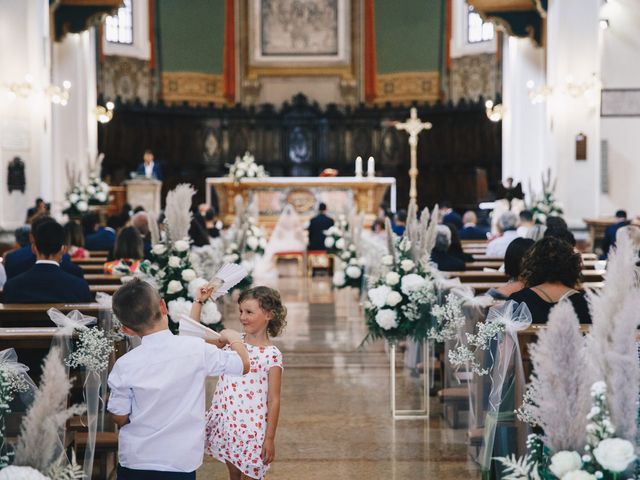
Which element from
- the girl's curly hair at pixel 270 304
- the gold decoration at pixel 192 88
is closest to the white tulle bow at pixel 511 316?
the girl's curly hair at pixel 270 304

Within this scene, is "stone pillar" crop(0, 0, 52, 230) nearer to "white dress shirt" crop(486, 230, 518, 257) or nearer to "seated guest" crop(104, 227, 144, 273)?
"seated guest" crop(104, 227, 144, 273)

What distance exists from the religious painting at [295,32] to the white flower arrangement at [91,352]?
2198 cm

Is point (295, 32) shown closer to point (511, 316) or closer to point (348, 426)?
point (348, 426)

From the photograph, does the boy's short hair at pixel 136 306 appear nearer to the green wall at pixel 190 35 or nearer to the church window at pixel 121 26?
the church window at pixel 121 26

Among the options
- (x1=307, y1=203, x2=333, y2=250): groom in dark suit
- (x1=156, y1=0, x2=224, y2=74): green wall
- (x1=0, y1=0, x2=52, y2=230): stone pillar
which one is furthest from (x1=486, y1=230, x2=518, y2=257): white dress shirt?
(x1=156, y1=0, x2=224, y2=74): green wall

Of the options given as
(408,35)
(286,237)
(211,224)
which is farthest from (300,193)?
(408,35)

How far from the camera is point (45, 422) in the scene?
2.30 metres

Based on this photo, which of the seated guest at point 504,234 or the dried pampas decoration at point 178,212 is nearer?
the dried pampas decoration at point 178,212

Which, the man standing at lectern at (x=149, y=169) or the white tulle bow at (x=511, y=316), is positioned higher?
the man standing at lectern at (x=149, y=169)

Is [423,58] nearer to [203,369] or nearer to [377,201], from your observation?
[377,201]

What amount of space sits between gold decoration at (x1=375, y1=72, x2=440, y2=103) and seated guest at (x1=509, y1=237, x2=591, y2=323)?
20369mm

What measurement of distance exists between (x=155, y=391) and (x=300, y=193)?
17.3m

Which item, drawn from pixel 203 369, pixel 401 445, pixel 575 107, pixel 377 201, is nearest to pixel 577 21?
pixel 575 107

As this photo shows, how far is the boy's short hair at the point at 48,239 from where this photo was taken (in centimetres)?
596
